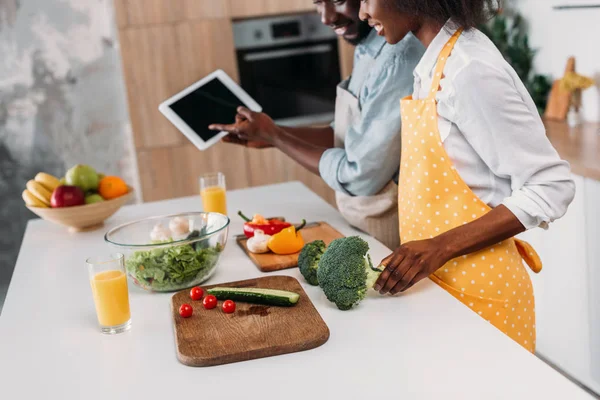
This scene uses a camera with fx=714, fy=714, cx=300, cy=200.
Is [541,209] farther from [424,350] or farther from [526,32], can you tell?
[526,32]

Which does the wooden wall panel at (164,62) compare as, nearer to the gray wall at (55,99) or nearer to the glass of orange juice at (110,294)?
the gray wall at (55,99)

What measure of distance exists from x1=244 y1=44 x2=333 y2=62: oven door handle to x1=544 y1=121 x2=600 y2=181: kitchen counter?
132cm

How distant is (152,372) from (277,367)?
0.21 m

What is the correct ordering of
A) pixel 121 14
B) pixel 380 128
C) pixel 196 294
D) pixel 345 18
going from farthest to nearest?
pixel 121 14 < pixel 345 18 < pixel 380 128 < pixel 196 294

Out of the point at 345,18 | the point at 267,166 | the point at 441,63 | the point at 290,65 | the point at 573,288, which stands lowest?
the point at 573,288

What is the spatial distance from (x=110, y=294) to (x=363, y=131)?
74 centimetres

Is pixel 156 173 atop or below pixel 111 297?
below

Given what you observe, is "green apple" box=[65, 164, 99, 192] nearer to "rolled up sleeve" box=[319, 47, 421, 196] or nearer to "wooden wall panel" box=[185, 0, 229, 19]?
"rolled up sleeve" box=[319, 47, 421, 196]

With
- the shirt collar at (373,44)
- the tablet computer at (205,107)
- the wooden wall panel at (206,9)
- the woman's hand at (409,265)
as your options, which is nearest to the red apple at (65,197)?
the tablet computer at (205,107)

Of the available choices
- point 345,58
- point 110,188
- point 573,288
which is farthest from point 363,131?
point 345,58

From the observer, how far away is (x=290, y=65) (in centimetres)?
394

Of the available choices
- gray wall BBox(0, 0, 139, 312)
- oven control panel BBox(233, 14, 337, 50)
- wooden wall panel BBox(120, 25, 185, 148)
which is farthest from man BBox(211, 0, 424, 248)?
gray wall BBox(0, 0, 139, 312)

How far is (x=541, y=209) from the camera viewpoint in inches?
53.4

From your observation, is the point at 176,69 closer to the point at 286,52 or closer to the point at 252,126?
the point at 286,52
